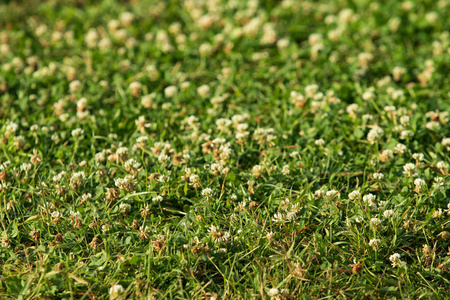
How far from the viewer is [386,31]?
576 centimetres

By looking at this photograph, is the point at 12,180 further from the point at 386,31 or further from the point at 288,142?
the point at 386,31

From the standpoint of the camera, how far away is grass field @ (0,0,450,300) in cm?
296

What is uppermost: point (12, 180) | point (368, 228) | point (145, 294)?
point (12, 180)

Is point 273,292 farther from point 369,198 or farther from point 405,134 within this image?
point 405,134

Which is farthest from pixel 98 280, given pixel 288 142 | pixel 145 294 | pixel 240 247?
pixel 288 142

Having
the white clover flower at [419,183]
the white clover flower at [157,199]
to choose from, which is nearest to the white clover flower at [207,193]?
the white clover flower at [157,199]

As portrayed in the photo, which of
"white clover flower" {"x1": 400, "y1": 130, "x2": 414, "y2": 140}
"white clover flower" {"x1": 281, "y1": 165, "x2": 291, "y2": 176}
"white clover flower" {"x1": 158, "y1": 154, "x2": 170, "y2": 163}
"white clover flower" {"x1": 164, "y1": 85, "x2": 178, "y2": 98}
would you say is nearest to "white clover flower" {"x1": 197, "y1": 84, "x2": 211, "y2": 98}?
"white clover flower" {"x1": 164, "y1": 85, "x2": 178, "y2": 98}

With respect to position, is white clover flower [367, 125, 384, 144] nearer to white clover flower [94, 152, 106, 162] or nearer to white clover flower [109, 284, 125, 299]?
white clover flower [94, 152, 106, 162]

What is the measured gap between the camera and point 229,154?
3.84 meters

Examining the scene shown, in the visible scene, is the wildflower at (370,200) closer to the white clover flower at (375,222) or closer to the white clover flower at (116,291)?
the white clover flower at (375,222)

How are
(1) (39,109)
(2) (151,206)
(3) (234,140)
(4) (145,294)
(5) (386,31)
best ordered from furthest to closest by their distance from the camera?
(5) (386,31)
(1) (39,109)
(3) (234,140)
(2) (151,206)
(4) (145,294)

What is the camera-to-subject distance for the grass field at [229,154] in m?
2.96

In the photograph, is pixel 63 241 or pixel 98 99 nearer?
pixel 63 241

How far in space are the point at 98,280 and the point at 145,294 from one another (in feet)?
1.01
